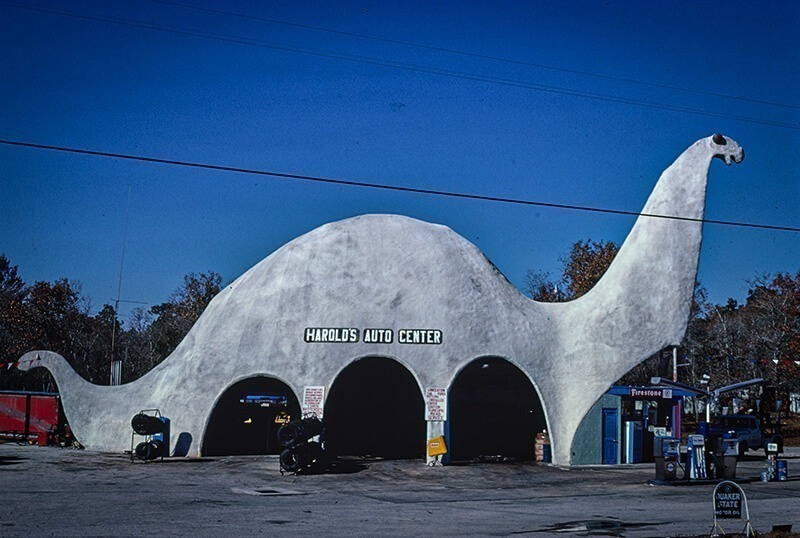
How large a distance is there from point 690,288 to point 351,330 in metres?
11.9

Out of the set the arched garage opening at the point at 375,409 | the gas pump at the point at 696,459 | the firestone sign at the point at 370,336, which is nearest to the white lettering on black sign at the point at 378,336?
the firestone sign at the point at 370,336

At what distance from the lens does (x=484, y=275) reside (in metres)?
32.1

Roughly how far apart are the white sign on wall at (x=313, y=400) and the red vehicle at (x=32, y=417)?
11.0 meters

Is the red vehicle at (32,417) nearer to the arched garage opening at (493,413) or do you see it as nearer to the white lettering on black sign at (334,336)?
the white lettering on black sign at (334,336)

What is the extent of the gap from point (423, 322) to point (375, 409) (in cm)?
1012

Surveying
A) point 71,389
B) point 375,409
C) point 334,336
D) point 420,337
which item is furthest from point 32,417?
point 420,337

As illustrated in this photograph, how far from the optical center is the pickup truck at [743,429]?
3734 centimetres

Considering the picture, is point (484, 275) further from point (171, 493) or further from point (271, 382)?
point (171, 493)

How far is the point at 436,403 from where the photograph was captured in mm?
29141

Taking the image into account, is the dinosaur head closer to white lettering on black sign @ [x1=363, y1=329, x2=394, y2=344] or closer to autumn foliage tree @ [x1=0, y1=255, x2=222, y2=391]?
white lettering on black sign @ [x1=363, y1=329, x2=394, y2=344]

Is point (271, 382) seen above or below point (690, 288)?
below

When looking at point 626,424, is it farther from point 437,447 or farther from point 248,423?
point 248,423

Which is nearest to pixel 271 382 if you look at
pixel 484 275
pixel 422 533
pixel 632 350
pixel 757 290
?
pixel 484 275

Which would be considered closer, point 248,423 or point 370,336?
point 370,336
